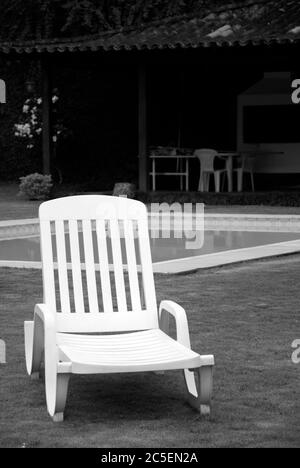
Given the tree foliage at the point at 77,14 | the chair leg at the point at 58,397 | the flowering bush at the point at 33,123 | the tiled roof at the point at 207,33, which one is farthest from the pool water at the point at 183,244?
the tree foliage at the point at 77,14

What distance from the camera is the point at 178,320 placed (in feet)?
18.9

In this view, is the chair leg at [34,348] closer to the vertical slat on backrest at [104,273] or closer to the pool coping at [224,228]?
the vertical slat on backrest at [104,273]

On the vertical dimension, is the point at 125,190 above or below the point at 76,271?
below

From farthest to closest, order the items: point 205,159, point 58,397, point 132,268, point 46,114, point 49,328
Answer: point 205,159
point 46,114
point 132,268
point 49,328
point 58,397

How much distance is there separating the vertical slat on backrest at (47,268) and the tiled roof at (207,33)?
12000mm

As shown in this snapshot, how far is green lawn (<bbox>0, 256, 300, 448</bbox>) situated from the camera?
485 cm

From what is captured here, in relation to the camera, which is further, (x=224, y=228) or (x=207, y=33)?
(x=207, y=33)

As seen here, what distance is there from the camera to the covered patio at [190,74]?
60.1ft

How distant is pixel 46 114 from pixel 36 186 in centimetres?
132

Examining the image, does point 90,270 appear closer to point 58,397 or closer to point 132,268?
point 132,268

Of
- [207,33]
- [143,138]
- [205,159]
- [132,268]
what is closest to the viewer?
[132,268]

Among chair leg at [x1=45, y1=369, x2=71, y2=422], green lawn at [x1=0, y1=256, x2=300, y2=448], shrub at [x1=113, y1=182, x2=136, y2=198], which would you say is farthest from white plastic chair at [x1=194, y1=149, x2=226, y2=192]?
chair leg at [x1=45, y1=369, x2=71, y2=422]

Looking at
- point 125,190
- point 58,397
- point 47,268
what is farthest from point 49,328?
point 125,190

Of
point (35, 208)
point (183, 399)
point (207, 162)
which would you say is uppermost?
point (183, 399)
